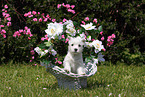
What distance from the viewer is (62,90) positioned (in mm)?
3463

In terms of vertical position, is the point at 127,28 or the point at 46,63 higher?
the point at 127,28

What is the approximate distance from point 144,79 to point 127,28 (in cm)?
205

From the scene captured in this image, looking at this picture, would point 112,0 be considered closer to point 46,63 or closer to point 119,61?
point 119,61

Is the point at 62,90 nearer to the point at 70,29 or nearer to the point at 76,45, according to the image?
the point at 76,45

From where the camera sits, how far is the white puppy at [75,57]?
134 inches

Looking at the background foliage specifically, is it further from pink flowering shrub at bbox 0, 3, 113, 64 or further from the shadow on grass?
the shadow on grass

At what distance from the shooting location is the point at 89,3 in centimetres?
578

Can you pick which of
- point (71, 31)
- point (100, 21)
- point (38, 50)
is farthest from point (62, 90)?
point (100, 21)

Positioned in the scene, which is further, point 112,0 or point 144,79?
point 112,0

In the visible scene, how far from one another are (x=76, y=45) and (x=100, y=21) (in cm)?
247

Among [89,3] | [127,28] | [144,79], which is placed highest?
[89,3]

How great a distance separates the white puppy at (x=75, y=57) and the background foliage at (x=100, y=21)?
2.08 meters

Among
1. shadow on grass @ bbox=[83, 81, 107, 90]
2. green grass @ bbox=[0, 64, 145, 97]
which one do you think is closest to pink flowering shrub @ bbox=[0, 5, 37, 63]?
green grass @ bbox=[0, 64, 145, 97]

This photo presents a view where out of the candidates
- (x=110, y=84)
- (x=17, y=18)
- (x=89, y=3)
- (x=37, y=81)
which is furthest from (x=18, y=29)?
(x=110, y=84)
